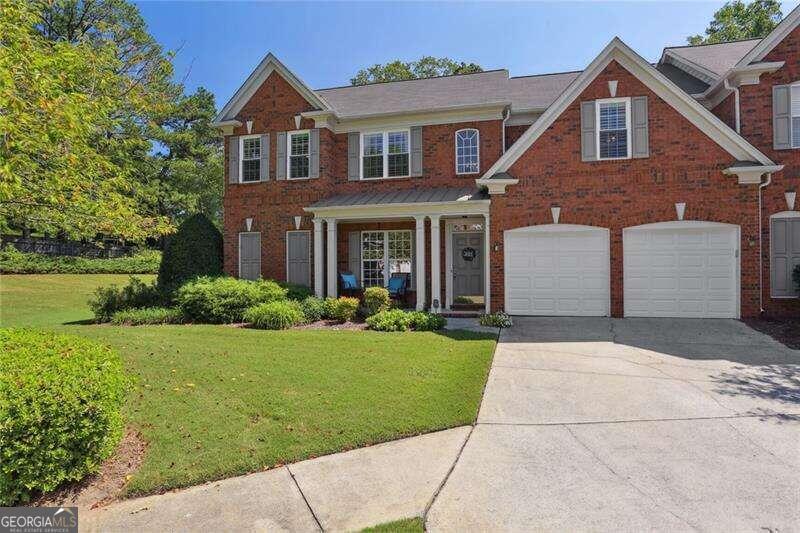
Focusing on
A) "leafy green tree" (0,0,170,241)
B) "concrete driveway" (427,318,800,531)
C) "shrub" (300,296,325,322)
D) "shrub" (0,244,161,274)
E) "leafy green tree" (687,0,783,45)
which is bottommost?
"concrete driveway" (427,318,800,531)

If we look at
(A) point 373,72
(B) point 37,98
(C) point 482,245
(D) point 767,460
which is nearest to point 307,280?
(C) point 482,245

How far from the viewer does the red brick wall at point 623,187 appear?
35.7 ft

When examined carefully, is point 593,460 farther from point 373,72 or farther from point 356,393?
point 373,72

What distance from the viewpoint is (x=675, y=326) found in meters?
10.4

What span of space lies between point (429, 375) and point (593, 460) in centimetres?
281

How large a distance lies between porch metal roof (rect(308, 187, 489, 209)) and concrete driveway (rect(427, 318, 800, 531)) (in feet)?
19.3

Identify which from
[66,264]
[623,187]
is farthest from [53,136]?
[66,264]

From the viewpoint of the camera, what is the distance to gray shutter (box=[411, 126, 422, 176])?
1438 centimetres

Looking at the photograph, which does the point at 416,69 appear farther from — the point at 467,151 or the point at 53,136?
the point at 53,136

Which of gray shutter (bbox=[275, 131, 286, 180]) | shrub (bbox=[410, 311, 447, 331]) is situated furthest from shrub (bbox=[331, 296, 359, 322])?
gray shutter (bbox=[275, 131, 286, 180])

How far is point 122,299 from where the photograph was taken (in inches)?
517

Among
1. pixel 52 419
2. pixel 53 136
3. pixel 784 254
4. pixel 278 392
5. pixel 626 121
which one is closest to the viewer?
pixel 52 419

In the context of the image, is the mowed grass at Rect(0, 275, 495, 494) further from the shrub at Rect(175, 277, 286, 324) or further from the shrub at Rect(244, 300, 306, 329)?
the shrub at Rect(175, 277, 286, 324)

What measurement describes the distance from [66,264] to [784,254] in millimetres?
31258
